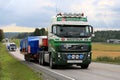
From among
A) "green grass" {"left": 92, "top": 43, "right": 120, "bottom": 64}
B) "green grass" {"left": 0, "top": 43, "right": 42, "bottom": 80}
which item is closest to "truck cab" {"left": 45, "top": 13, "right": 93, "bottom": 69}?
"green grass" {"left": 0, "top": 43, "right": 42, "bottom": 80}

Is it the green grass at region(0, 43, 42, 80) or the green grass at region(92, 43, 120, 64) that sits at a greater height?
the green grass at region(0, 43, 42, 80)

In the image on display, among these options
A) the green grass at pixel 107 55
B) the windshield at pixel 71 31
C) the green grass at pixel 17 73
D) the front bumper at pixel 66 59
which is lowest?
the green grass at pixel 107 55

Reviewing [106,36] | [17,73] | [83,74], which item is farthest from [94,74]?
[106,36]

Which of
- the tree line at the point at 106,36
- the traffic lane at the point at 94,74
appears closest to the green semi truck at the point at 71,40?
the traffic lane at the point at 94,74

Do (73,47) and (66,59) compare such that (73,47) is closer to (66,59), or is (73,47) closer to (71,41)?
(71,41)

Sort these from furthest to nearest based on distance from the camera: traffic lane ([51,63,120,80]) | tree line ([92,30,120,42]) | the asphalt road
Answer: tree line ([92,30,120,42]) < the asphalt road < traffic lane ([51,63,120,80])

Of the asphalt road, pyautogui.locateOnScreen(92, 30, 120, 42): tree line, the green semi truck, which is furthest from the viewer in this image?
pyautogui.locateOnScreen(92, 30, 120, 42): tree line

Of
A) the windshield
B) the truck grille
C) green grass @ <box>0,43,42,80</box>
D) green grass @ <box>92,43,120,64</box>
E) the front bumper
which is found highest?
the windshield

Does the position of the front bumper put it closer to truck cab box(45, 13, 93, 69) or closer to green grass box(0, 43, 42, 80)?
truck cab box(45, 13, 93, 69)

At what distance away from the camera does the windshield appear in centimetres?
2750

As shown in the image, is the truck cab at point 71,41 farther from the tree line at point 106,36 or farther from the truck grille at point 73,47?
the tree line at point 106,36

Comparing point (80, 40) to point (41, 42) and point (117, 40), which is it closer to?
point (41, 42)

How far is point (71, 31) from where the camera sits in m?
27.6

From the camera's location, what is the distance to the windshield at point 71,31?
2750cm
